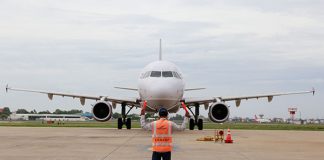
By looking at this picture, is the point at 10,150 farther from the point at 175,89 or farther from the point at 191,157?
the point at 175,89

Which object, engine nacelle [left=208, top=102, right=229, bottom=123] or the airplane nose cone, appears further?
engine nacelle [left=208, top=102, right=229, bottom=123]

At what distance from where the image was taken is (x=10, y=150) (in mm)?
15195

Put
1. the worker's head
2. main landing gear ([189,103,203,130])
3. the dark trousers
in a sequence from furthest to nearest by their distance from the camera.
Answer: main landing gear ([189,103,203,130]) < the worker's head < the dark trousers

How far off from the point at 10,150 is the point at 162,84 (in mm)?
12034

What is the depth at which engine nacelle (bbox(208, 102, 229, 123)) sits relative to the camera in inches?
1160

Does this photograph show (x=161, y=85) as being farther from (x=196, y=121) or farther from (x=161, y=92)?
(x=196, y=121)

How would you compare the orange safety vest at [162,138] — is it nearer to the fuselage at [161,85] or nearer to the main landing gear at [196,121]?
the fuselage at [161,85]

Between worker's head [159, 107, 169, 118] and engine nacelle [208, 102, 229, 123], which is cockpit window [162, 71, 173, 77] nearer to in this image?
engine nacelle [208, 102, 229, 123]

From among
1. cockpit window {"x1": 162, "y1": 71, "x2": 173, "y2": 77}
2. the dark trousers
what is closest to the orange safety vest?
the dark trousers

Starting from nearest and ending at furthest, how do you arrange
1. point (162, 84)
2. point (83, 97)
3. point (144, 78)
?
point (162, 84) → point (144, 78) → point (83, 97)

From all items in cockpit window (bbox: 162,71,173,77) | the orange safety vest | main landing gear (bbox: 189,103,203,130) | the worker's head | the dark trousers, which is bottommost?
the dark trousers

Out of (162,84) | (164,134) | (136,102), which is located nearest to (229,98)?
(136,102)

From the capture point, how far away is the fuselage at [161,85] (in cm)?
2617

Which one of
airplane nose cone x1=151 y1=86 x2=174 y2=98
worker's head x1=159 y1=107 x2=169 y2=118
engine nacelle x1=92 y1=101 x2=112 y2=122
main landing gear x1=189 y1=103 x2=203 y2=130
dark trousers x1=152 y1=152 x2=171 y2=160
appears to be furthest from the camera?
main landing gear x1=189 y1=103 x2=203 y2=130
